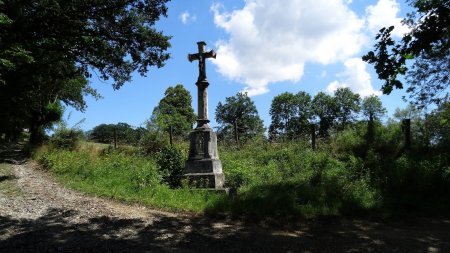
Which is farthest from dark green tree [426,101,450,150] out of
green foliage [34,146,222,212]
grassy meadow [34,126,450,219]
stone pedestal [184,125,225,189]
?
green foliage [34,146,222,212]

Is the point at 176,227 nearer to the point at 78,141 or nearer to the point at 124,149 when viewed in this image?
the point at 124,149

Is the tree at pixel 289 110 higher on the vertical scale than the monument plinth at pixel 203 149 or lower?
higher

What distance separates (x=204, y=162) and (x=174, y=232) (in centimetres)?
494

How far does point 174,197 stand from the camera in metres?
10.4

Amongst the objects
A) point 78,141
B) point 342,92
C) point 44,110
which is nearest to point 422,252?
point 78,141

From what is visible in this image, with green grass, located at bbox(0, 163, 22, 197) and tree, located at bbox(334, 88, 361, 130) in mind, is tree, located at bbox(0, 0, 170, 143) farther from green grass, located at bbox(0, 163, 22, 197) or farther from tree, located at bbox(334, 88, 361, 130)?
tree, located at bbox(334, 88, 361, 130)

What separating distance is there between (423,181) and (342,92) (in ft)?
175

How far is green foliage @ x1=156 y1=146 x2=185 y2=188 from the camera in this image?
1253 cm

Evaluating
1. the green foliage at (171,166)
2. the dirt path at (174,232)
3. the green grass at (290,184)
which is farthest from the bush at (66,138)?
the dirt path at (174,232)

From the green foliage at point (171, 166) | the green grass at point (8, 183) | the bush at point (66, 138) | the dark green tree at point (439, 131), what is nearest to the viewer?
the green grass at point (8, 183)

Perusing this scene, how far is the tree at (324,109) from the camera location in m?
61.8

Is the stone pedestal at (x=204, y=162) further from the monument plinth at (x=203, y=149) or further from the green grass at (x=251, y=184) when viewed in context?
the green grass at (x=251, y=184)

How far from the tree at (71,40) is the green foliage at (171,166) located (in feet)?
10.6

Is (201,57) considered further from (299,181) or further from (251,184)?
(299,181)
